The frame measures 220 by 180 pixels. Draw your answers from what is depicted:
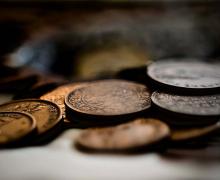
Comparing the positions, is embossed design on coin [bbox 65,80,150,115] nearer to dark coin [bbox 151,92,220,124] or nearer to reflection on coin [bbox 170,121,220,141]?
dark coin [bbox 151,92,220,124]

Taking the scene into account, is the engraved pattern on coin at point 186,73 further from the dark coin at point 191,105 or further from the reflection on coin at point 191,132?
the reflection on coin at point 191,132

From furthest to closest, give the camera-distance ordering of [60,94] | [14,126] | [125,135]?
[60,94] < [14,126] < [125,135]

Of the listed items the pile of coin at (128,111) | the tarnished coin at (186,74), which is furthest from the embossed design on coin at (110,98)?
the tarnished coin at (186,74)

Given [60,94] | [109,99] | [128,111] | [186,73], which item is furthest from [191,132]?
[60,94]

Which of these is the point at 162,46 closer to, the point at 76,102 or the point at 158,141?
the point at 76,102

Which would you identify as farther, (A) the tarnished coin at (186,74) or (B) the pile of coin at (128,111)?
(A) the tarnished coin at (186,74)

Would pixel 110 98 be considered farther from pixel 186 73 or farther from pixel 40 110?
pixel 186 73
